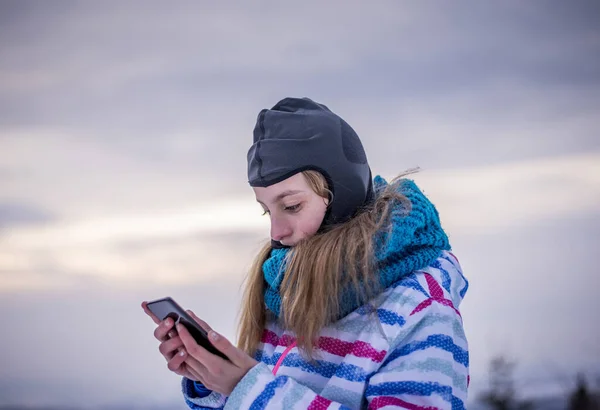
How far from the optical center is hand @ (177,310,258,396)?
Result: 1.57 metres

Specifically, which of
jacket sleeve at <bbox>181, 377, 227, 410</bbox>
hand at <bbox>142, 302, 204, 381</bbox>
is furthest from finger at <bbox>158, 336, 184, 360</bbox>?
jacket sleeve at <bbox>181, 377, 227, 410</bbox>

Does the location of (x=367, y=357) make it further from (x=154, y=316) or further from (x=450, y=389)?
(x=154, y=316)

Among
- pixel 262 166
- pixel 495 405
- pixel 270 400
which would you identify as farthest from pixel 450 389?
pixel 495 405

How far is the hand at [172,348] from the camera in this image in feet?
5.38

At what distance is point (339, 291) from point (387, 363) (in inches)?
8.7

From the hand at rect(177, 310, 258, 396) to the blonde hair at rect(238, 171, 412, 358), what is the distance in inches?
7.5

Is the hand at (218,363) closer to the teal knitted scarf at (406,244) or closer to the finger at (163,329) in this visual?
the finger at (163,329)

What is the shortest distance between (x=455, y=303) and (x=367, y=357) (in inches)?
12.7

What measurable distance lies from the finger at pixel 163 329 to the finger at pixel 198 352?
5cm

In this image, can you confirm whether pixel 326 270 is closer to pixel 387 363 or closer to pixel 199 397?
pixel 387 363

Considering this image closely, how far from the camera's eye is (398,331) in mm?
1594

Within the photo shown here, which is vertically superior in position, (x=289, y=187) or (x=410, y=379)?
(x=289, y=187)

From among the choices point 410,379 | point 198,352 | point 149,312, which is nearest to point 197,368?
point 198,352

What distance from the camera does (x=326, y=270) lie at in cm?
169
